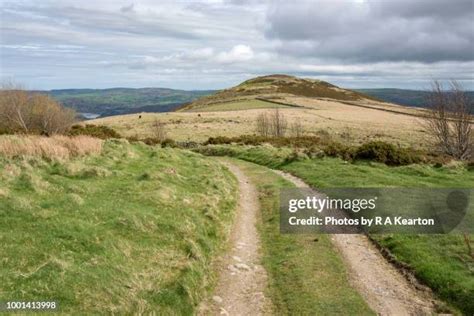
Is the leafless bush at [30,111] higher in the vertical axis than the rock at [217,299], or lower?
higher

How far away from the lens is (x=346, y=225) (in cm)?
1714

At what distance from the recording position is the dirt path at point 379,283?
10.3m

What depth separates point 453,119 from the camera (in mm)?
38094

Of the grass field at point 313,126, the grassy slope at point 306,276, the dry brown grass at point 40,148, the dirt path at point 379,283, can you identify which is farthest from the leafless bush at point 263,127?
the dirt path at point 379,283

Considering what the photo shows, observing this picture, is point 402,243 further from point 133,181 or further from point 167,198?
point 133,181

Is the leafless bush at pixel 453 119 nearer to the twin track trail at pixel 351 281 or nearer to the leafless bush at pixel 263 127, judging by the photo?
the twin track trail at pixel 351 281

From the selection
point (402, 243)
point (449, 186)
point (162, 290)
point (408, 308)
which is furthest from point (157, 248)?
point (449, 186)

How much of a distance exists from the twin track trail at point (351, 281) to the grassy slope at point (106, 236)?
57 centimetres

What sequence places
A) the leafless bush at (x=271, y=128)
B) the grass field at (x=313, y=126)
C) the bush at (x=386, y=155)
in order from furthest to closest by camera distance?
the leafless bush at (x=271, y=128) < the grass field at (x=313, y=126) < the bush at (x=386, y=155)

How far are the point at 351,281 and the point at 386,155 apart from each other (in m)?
22.4

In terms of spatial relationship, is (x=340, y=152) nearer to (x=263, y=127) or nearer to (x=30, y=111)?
(x=30, y=111)

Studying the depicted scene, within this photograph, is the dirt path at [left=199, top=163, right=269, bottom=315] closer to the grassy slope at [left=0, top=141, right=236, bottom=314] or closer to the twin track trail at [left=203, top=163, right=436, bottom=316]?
the twin track trail at [left=203, top=163, right=436, bottom=316]

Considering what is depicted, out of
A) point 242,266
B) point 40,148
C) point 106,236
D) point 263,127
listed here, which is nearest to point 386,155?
point 242,266

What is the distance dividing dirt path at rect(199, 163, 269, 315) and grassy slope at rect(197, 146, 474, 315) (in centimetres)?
448
